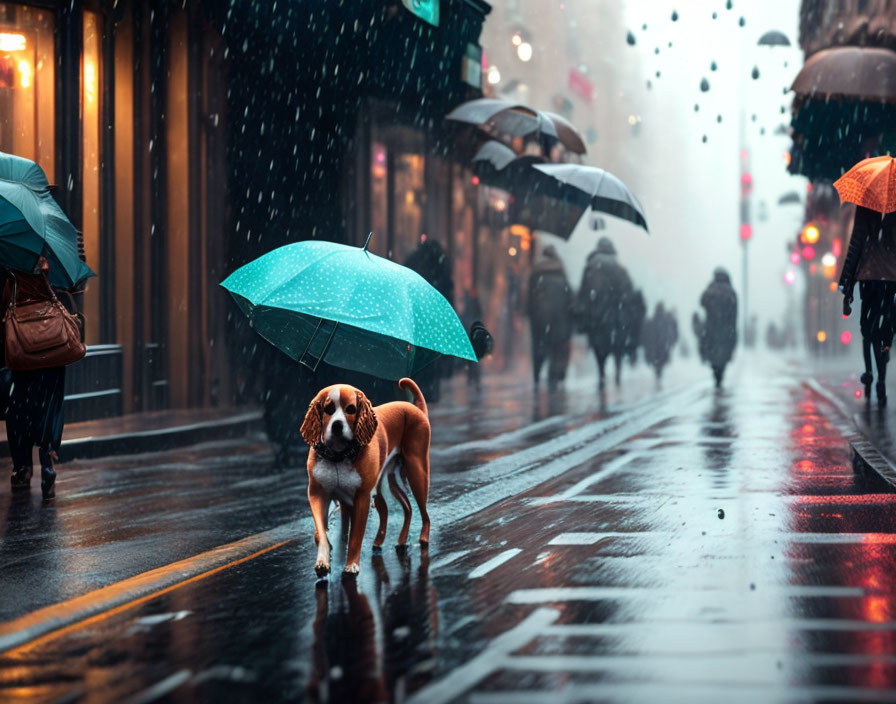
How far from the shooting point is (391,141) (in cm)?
2533

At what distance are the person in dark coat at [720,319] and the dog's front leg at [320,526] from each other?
20.1m

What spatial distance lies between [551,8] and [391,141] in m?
57.7

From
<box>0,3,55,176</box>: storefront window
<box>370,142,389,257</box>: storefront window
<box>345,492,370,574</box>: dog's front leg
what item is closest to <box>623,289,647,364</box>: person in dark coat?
<box>370,142,389,257</box>: storefront window

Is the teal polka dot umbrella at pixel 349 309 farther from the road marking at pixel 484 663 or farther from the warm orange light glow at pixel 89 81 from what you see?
the warm orange light glow at pixel 89 81

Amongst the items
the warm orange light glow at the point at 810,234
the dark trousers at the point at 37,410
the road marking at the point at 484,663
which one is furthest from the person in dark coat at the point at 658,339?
the road marking at the point at 484,663

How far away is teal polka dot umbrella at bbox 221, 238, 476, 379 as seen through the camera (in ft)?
25.0

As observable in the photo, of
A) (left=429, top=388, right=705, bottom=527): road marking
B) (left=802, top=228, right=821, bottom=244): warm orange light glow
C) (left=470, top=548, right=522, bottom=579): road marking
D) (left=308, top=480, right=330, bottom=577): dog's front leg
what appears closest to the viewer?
(left=308, top=480, right=330, bottom=577): dog's front leg

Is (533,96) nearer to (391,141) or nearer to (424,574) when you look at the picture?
(391,141)

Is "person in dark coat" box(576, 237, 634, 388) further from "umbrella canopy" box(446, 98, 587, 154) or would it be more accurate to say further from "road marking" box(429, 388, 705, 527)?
"road marking" box(429, 388, 705, 527)

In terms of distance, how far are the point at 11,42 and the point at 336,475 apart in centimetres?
1107

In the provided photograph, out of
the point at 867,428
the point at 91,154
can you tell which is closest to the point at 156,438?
the point at 91,154

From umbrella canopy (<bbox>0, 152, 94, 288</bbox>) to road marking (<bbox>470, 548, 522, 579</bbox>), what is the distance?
456cm

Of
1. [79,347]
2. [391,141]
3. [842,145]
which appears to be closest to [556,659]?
[79,347]

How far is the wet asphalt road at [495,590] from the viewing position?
191 inches
